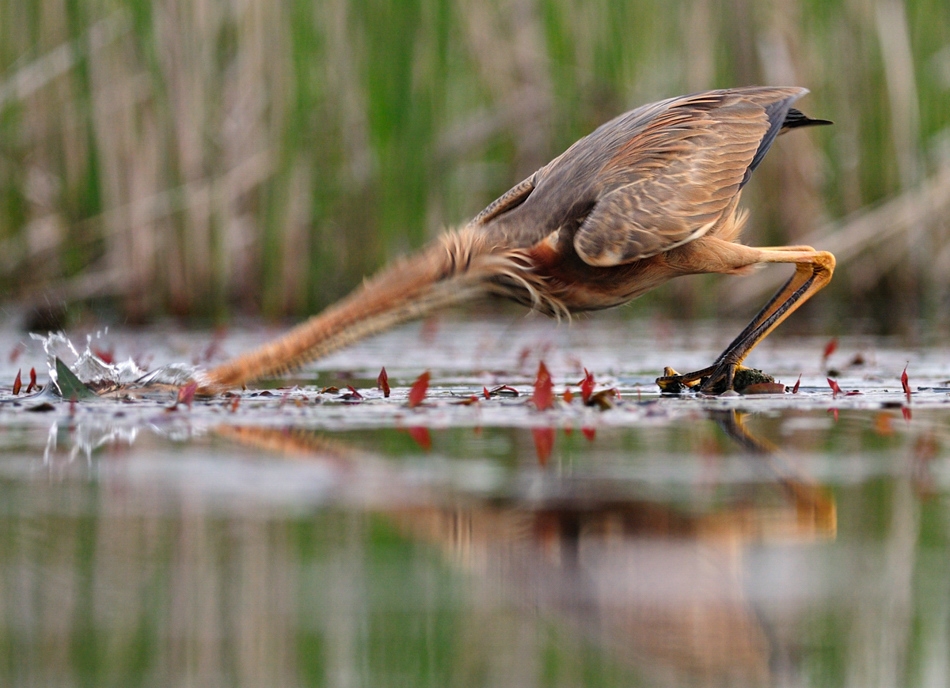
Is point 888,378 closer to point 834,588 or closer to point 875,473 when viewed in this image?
point 875,473

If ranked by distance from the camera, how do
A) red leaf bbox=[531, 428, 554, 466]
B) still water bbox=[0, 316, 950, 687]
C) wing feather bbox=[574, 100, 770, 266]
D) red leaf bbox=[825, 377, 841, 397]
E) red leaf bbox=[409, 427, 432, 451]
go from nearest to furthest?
still water bbox=[0, 316, 950, 687] → red leaf bbox=[531, 428, 554, 466] → red leaf bbox=[409, 427, 432, 451] → red leaf bbox=[825, 377, 841, 397] → wing feather bbox=[574, 100, 770, 266]

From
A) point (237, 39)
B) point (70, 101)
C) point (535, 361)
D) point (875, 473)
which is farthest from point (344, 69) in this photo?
point (875, 473)

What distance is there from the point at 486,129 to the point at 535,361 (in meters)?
3.14

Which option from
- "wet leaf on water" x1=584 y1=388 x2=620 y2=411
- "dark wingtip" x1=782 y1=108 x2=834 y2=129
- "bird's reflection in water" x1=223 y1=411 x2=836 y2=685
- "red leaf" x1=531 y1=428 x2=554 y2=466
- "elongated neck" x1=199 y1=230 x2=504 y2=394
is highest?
"dark wingtip" x1=782 y1=108 x2=834 y2=129

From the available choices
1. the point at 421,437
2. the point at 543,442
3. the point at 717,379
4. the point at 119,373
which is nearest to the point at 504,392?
the point at 717,379

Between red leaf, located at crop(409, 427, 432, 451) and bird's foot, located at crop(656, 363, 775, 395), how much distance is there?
1.61 metres

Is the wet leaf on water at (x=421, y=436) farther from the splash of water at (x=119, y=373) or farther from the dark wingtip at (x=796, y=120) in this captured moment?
the dark wingtip at (x=796, y=120)

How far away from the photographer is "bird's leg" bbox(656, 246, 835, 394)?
5809 mm

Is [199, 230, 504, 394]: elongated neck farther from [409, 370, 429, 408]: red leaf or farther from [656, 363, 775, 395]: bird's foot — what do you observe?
[656, 363, 775, 395]: bird's foot

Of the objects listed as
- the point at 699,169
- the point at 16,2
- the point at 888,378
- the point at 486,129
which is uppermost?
the point at 16,2

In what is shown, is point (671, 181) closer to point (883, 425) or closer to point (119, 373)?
point (883, 425)

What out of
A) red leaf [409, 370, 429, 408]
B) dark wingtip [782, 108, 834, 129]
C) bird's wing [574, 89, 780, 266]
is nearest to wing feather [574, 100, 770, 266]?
bird's wing [574, 89, 780, 266]

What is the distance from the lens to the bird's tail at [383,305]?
16.5 feet

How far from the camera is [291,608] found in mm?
2264
